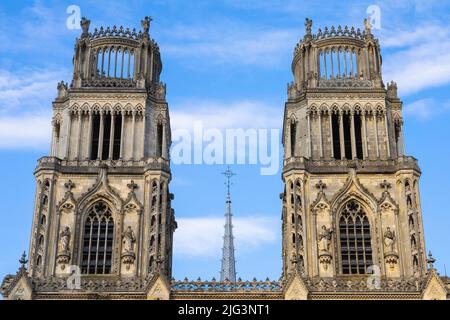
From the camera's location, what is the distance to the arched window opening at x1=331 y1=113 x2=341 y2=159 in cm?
5528

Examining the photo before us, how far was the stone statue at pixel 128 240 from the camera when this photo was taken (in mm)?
50406

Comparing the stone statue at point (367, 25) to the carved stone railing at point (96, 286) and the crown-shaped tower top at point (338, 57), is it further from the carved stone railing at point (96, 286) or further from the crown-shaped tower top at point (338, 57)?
the carved stone railing at point (96, 286)

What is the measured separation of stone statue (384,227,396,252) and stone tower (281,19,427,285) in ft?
0.23

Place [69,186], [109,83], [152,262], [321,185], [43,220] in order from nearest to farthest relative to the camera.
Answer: [152,262], [43,220], [321,185], [69,186], [109,83]

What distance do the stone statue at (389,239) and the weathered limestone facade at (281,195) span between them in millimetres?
69

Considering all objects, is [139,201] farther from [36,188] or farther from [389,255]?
[389,255]

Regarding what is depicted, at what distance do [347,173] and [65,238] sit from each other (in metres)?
19.3

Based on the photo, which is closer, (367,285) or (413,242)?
(367,285)

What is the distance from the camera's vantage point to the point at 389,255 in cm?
5006

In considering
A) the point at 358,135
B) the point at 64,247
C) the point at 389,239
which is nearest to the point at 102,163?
the point at 64,247

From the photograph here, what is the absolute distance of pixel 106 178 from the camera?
2088 inches

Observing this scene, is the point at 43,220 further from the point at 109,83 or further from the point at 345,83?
the point at 345,83

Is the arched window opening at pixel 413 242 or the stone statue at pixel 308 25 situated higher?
the stone statue at pixel 308 25

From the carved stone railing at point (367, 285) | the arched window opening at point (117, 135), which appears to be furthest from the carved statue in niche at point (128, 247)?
the carved stone railing at point (367, 285)
